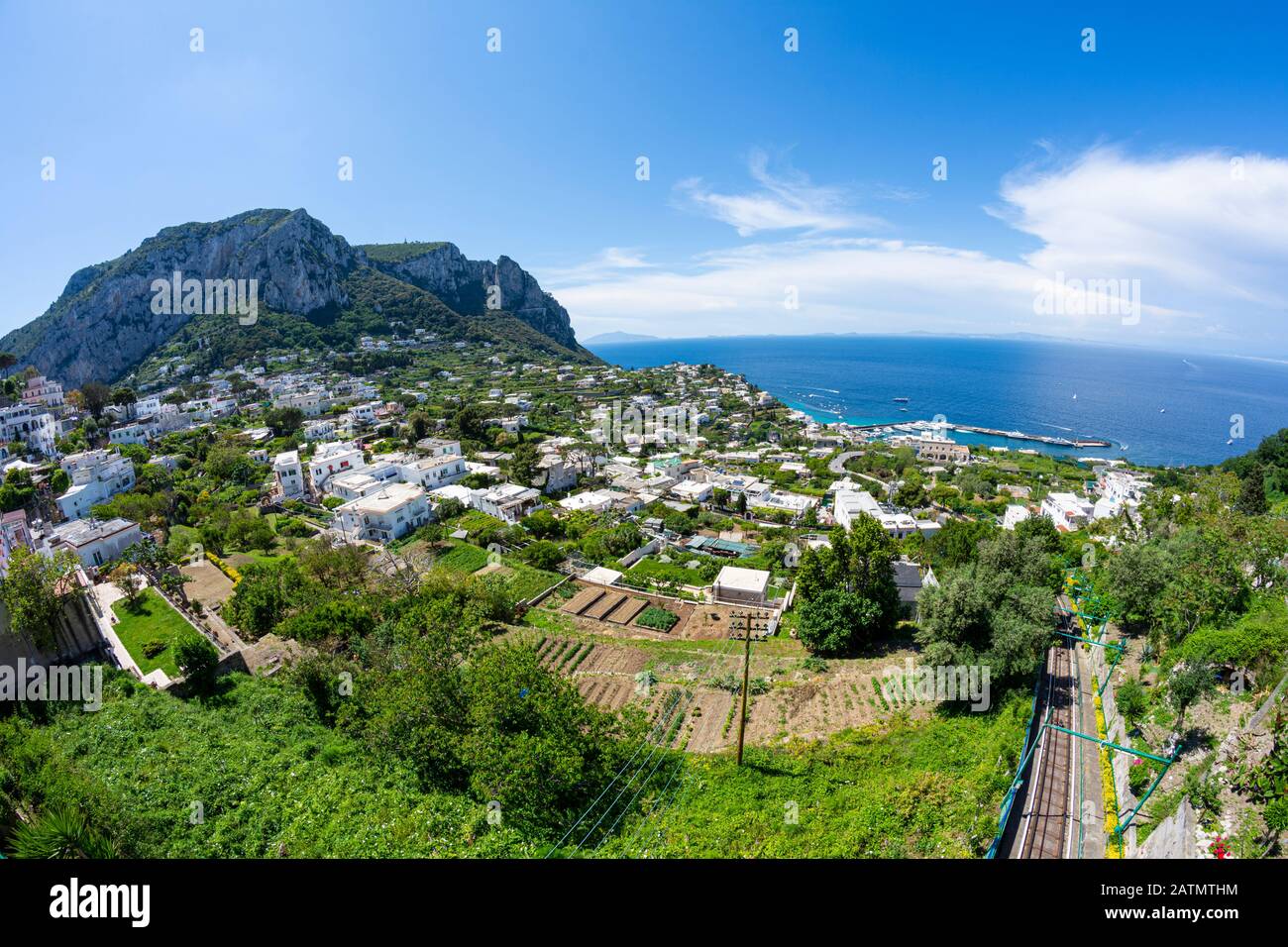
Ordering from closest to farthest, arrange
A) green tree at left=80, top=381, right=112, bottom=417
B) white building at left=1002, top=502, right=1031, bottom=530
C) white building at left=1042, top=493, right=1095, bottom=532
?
white building at left=1042, top=493, right=1095, bottom=532 < white building at left=1002, top=502, right=1031, bottom=530 < green tree at left=80, top=381, right=112, bottom=417

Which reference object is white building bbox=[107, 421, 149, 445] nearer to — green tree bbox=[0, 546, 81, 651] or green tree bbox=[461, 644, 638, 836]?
green tree bbox=[0, 546, 81, 651]

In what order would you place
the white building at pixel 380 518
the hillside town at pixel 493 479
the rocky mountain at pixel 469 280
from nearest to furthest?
the hillside town at pixel 493 479
the white building at pixel 380 518
the rocky mountain at pixel 469 280

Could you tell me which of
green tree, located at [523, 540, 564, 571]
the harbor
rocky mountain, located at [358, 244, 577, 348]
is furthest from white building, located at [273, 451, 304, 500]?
rocky mountain, located at [358, 244, 577, 348]

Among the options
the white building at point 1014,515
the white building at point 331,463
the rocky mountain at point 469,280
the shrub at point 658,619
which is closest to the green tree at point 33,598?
the shrub at point 658,619

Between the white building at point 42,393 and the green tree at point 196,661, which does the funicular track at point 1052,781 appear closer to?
the green tree at point 196,661

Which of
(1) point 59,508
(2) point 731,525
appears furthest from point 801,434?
(1) point 59,508

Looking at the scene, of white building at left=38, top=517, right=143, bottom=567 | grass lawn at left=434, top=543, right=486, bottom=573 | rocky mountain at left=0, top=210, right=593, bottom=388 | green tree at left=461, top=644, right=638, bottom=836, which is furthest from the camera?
rocky mountain at left=0, top=210, right=593, bottom=388
